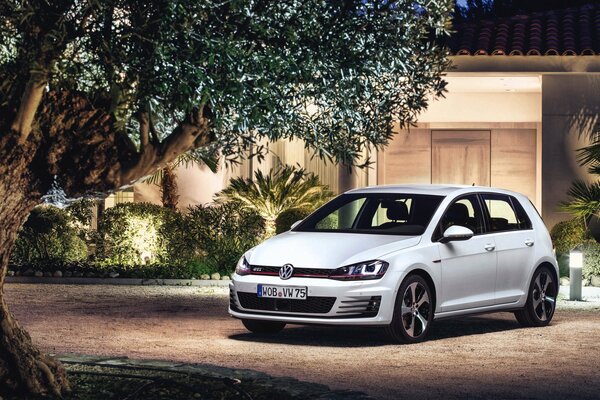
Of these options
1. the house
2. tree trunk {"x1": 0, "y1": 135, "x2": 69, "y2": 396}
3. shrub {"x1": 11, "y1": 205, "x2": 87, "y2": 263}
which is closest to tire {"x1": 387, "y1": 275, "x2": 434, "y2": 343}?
tree trunk {"x1": 0, "y1": 135, "x2": 69, "y2": 396}

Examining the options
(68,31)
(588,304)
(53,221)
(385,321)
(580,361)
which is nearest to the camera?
(68,31)

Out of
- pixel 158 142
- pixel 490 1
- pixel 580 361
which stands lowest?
pixel 580 361

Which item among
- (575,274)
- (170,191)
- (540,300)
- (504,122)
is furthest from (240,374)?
(504,122)

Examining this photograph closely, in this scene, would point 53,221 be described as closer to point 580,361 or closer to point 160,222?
point 160,222

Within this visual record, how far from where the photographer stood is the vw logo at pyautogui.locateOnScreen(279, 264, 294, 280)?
1270 centimetres

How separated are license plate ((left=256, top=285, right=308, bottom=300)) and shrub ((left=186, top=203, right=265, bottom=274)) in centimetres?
998

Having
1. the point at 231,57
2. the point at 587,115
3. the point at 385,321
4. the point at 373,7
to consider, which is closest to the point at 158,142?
the point at 231,57

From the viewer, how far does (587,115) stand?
24344mm

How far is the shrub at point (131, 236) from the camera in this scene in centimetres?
2353

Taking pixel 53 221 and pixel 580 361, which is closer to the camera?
pixel 580 361

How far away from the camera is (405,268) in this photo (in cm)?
1276

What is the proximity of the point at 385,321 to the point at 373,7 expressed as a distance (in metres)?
3.44

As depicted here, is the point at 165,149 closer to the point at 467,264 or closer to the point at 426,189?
the point at 467,264

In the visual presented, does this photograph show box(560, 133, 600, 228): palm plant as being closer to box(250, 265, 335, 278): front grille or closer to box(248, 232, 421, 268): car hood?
box(248, 232, 421, 268): car hood
